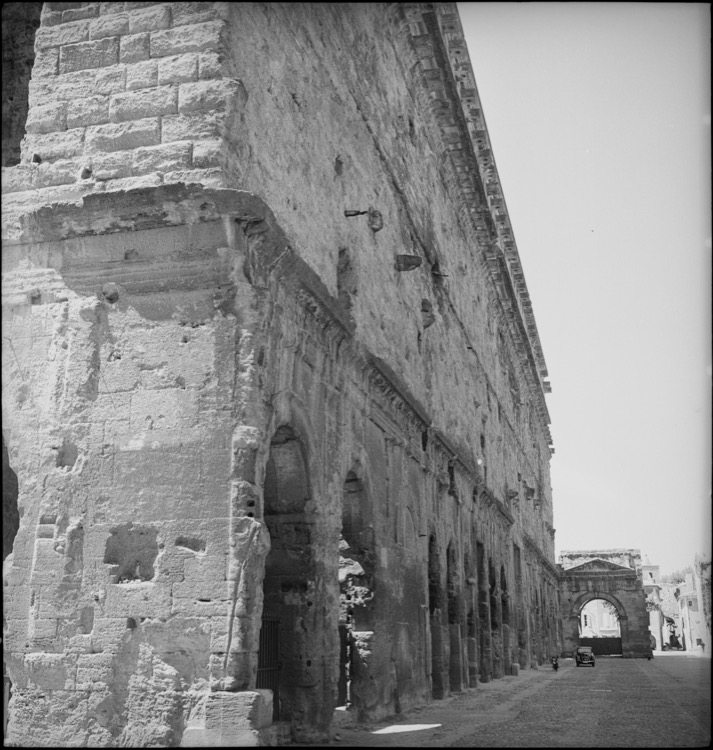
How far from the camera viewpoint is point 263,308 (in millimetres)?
8289

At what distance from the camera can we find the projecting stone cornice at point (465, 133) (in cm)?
1630

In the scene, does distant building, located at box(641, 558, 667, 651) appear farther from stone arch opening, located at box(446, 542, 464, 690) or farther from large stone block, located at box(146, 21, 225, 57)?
large stone block, located at box(146, 21, 225, 57)

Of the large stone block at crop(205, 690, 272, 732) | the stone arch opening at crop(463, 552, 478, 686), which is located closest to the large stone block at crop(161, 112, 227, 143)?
the large stone block at crop(205, 690, 272, 732)

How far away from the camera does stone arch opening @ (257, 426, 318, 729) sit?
909cm

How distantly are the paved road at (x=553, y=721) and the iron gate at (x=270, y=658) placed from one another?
782 millimetres

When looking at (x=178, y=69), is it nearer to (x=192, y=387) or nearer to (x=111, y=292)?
(x=111, y=292)

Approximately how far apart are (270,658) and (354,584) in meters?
2.58

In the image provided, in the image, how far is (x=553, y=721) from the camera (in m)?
11.9

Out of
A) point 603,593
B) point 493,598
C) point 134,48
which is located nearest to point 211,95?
point 134,48

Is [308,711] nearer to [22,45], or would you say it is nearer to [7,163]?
[7,163]

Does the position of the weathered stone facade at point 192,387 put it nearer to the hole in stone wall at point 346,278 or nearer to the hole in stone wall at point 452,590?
the hole in stone wall at point 346,278

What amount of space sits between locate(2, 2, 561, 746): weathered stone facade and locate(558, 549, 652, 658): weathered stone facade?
4065cm

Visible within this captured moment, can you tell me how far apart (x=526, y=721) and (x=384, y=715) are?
191 cm

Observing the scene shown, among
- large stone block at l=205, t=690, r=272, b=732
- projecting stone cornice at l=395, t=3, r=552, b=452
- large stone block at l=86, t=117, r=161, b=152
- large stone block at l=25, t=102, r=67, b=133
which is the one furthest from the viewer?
projecting stone cornice at l=395, t=3, r=552, b=452
